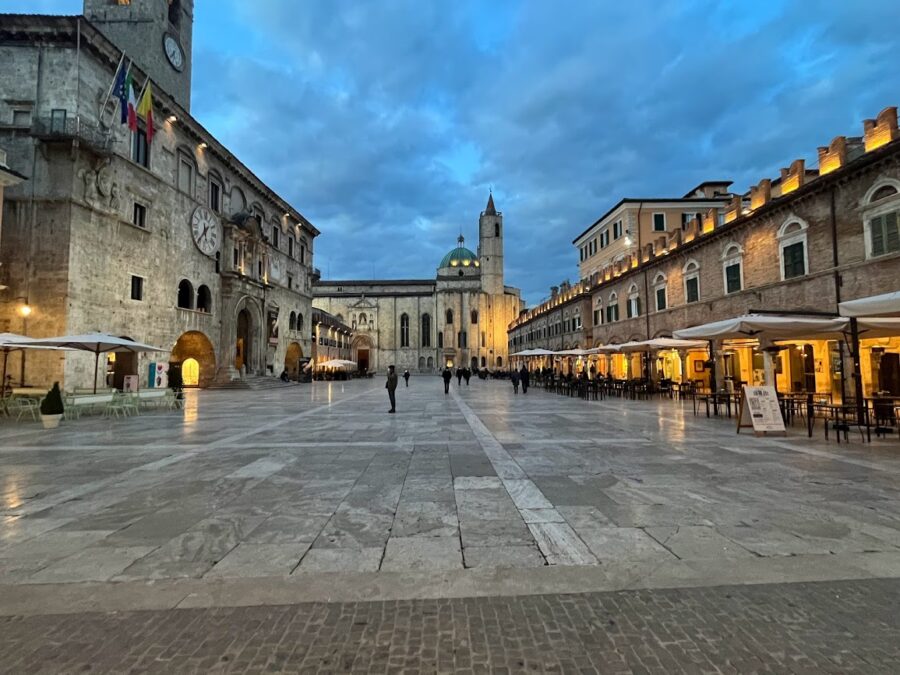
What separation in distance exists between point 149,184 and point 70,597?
87.1 ft

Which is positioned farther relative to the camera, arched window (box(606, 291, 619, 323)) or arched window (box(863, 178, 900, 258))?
arched window (box(606, 291, 619, 323))

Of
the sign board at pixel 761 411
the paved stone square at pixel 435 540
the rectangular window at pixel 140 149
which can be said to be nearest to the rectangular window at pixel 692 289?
the sign board at pixel 761 411

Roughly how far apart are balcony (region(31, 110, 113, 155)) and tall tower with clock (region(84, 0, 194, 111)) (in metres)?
10.1

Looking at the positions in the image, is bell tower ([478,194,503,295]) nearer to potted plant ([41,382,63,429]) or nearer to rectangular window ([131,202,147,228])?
rectangular window ([131,202,147,228])

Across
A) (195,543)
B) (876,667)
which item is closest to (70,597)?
(195,543)

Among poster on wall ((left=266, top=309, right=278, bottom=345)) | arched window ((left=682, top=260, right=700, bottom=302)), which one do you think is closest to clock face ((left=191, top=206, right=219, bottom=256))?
poster on wall ((left=266, top=309, right=278, bottom=345))

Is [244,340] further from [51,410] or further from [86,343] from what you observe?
[51,410]

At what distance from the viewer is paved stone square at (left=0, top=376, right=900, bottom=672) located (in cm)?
280

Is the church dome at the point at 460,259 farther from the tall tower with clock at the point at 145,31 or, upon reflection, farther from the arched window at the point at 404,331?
the tall tower with clock at the point at 145,31

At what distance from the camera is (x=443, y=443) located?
931 cm

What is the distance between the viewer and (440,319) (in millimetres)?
86500

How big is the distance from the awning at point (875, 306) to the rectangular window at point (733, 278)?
483 inches

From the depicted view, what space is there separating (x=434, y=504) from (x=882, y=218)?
56.2 ft

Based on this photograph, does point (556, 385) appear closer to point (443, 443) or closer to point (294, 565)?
point (443, 443)
